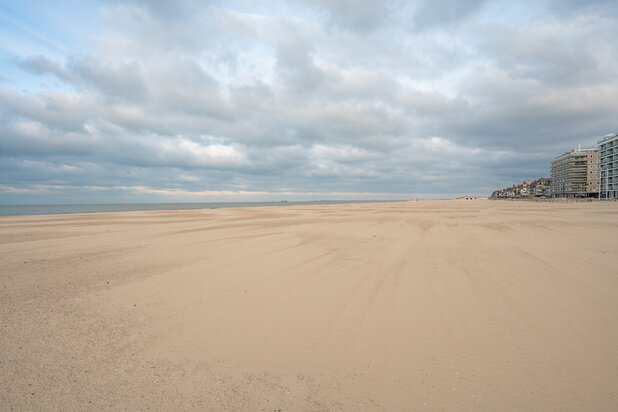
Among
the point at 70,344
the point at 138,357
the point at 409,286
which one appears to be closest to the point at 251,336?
the point at 138,357

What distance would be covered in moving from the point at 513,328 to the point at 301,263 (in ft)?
16.2

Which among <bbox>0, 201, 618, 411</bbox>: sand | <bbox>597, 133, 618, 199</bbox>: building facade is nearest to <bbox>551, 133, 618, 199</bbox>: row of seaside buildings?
<bbox>597, 133, 618, 199</bbox>: building facade

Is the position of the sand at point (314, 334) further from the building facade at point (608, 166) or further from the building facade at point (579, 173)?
the building facade at point (579, 173)

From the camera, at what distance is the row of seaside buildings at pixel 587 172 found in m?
95.3

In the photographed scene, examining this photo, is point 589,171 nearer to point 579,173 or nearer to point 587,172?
point 587,172

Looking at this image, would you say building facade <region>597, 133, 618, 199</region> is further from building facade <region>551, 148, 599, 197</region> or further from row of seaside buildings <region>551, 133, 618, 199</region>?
building facade <region>551, 148, 599, 197</region>

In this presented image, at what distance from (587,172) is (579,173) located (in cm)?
244

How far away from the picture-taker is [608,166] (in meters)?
97.9

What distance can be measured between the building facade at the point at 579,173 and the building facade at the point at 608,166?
1683cm

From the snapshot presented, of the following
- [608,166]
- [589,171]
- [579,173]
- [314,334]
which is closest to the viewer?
[314,334]

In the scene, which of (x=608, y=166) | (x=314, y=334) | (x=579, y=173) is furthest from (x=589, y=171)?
(x=314, y=334)

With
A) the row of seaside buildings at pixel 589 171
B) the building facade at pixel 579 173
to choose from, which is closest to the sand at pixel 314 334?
the row of seaside buildings at pixel 589 171

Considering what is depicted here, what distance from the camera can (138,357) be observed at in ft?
11.9

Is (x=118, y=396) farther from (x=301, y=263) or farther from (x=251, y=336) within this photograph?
(x=301, y=263)
